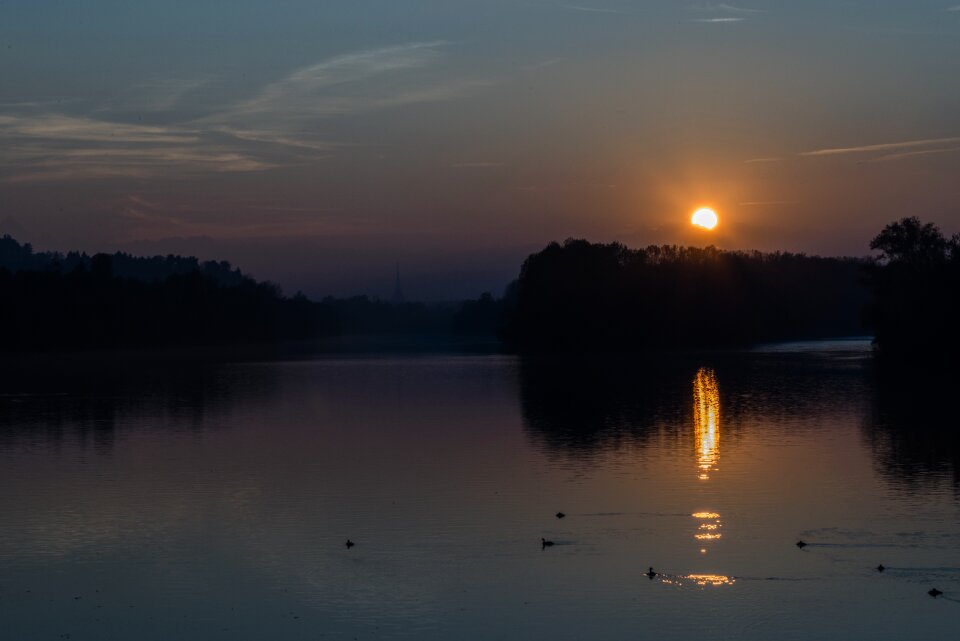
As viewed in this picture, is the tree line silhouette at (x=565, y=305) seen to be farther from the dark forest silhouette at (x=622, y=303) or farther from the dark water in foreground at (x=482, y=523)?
the dark water in foreground at (x=482, y=523)

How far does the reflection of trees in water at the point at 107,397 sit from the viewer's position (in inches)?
1701

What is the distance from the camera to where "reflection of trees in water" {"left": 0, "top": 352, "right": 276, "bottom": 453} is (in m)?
43.2

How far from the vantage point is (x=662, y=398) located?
57.6 metres

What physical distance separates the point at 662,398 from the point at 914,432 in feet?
61.9

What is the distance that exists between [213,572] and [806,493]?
1416 centimetres

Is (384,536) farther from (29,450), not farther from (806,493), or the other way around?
(29,450)

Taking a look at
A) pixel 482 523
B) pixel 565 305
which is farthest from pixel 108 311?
pixel 482 523

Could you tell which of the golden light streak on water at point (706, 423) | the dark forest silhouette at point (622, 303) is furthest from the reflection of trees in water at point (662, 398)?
the dark forest silhouette at point (622, 303)

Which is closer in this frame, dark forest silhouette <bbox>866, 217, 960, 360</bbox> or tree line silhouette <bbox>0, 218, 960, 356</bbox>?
dark forest silhouette <bbox>866, 217, 960, 360</bbox>

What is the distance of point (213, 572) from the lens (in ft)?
65.6

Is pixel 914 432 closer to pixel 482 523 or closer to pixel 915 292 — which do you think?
pixel 482 523

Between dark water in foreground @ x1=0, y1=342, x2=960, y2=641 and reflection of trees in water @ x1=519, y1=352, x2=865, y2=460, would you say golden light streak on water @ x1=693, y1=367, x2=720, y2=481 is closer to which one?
dark water in foreground @ x1=0, y1=342, x2=960, y2=641

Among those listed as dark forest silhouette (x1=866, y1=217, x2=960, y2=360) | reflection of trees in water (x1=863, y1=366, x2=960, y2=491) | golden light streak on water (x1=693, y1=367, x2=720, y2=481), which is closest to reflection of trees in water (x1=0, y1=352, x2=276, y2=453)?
golden light streak on water (x1=693, y1=367, x2=720, y2=481)

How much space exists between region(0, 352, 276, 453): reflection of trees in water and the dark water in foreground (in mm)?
524
